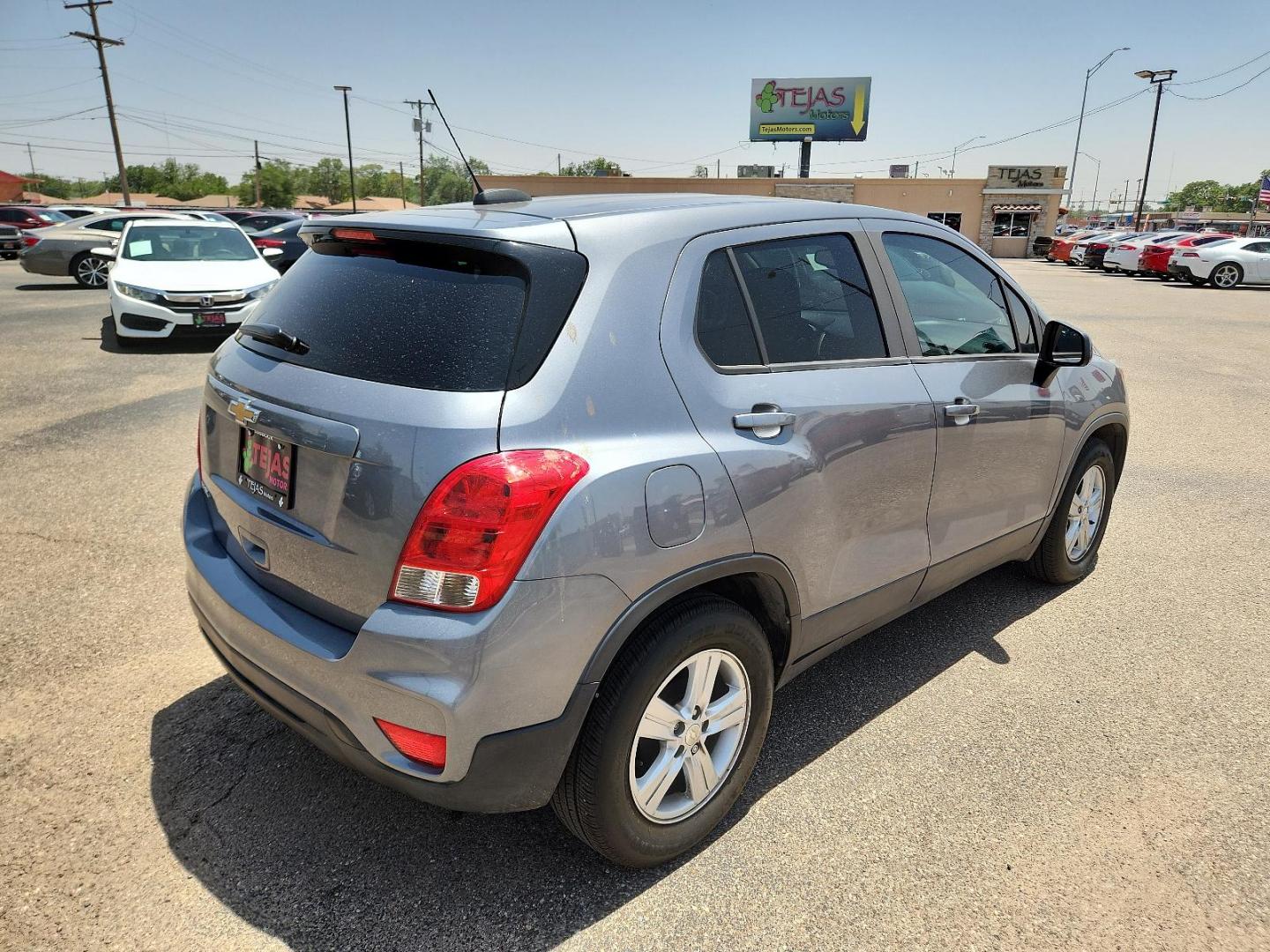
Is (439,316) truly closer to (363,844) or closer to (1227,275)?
(363,844)

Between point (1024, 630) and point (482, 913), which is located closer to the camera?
point (482, 913)

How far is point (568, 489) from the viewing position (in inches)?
75.9

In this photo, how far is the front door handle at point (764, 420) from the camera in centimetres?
231

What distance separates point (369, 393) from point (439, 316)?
0.86ft

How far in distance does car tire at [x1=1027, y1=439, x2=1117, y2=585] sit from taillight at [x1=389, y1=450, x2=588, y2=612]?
2971mm

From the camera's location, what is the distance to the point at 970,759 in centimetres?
290

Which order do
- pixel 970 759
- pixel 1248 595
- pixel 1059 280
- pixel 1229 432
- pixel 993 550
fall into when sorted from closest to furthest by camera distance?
pixel 970 759 < pixel 993 550 < pixel 1248 595 < pixel 1229 432 < pixel 1059 280

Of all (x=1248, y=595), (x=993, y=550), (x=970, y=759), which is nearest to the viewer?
(x=970, y=759)

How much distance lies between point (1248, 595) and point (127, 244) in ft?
41.2

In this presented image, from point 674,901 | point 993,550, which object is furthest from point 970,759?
point 674,901

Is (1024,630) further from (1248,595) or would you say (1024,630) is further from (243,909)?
(243,909)

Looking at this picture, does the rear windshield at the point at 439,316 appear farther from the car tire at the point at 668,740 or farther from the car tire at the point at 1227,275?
the car tire at the point at 1227,275

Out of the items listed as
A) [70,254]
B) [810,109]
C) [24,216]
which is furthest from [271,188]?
[70,254]

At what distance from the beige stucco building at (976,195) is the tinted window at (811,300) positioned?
157ft
